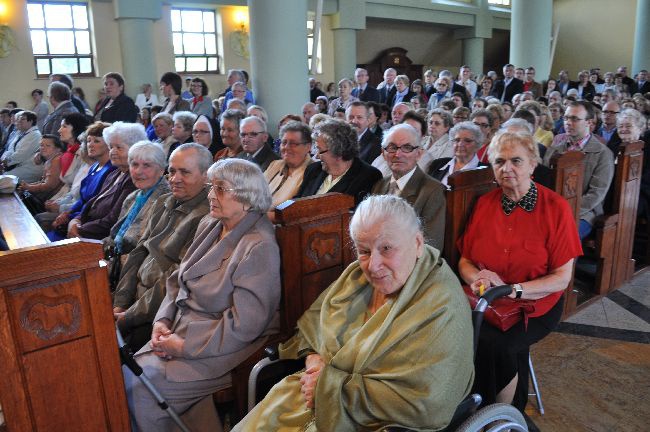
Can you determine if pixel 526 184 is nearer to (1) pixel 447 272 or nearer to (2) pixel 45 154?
(1) pixel 447 272

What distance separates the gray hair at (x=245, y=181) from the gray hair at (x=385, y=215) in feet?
2.18

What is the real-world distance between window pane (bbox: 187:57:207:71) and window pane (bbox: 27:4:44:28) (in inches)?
117

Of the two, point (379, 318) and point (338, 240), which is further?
point (338, 240)

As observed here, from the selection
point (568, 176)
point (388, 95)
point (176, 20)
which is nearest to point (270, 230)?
point (568, 176)

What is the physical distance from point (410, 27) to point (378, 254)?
15315 millimetres

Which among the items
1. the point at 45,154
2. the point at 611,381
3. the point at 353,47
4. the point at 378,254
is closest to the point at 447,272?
the point at 378,254

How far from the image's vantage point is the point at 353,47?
13.4 m

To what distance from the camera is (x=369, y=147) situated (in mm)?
4281

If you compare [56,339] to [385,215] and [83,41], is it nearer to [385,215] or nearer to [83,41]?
[385,215]

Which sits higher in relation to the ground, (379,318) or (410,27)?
(410,27)

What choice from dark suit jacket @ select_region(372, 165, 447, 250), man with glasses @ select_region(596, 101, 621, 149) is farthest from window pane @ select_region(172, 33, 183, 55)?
dark suit jacket @ select_region(372, 165, 447, 250)

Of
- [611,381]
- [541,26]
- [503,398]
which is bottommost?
[611,381]

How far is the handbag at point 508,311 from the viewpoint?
2.01 meters

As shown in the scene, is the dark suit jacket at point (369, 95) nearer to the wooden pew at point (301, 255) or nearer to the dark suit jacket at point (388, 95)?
the dark suit jacket at point (388, 95)
